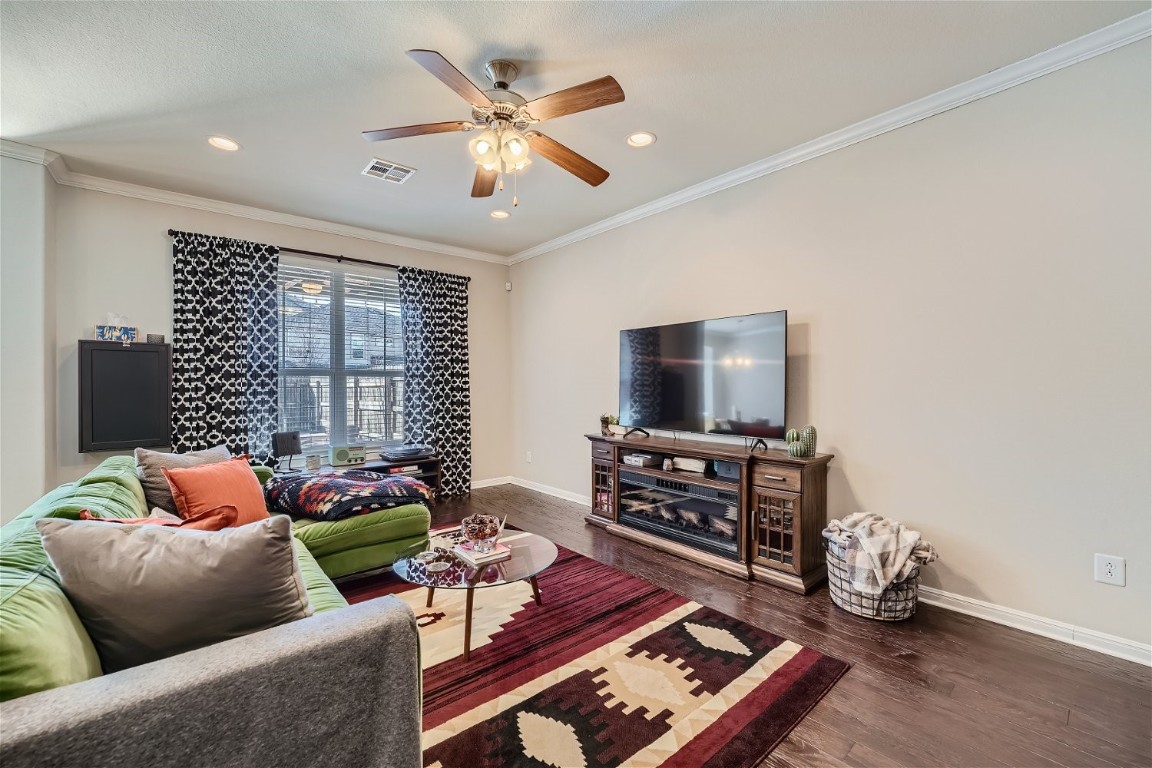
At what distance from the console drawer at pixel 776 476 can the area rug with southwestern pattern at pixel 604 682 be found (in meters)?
0.86

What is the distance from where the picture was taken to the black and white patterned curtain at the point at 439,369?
517 cm

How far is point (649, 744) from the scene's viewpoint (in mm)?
1702

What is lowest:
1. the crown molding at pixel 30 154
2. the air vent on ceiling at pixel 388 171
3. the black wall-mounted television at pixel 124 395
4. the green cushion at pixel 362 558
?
the green cushion at pixel 362 558

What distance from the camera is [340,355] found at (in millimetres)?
4863

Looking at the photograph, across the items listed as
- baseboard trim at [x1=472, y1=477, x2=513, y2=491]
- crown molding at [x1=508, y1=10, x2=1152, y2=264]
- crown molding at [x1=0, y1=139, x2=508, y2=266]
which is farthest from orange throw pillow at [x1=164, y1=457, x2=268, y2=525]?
crown molding at [x1=508, y1=10, x2=1152, y2=264]

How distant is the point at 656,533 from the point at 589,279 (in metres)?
2.53

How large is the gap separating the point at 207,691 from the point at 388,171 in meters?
3.41

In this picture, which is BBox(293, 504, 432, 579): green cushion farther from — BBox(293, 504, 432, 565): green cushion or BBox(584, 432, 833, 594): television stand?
BBox(584, 432, 833, 594): television stand

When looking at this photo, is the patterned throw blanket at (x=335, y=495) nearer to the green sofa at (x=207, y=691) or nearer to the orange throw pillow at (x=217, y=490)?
the orange throw pillow at (x=217, y=490)

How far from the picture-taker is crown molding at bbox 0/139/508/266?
3.18 m

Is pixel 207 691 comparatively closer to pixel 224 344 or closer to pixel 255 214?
pixel 224 344

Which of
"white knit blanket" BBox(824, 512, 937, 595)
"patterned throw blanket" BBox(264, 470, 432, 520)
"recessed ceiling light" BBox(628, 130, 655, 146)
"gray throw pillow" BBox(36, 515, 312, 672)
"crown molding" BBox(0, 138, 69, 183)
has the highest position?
"recessed ceiling light" BBox(628, 130, 655, 146)

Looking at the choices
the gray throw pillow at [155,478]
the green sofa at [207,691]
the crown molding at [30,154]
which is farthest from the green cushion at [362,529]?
the crown molding at [30,154]

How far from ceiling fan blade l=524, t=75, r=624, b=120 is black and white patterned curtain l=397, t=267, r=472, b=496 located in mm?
3302
